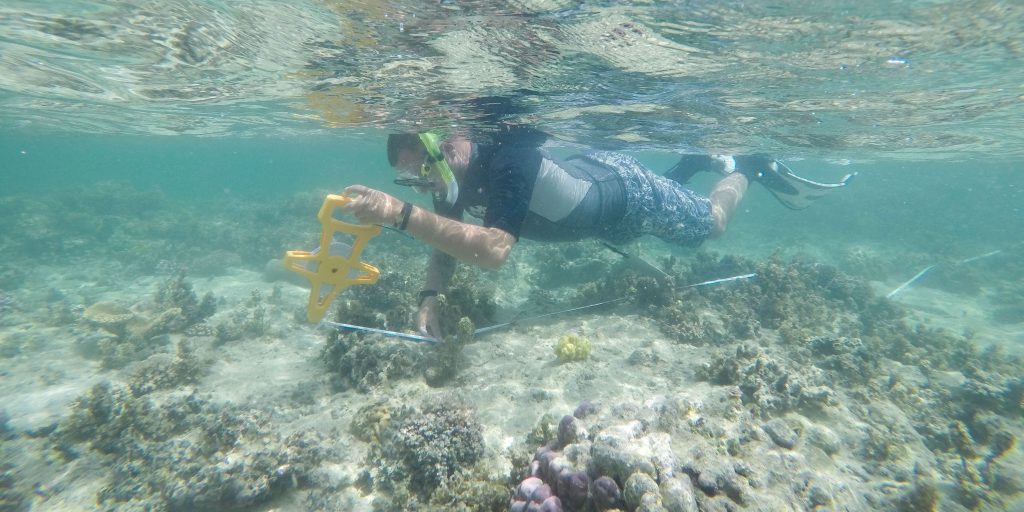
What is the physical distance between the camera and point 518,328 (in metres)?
6.90

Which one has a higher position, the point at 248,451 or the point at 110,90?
the point at 110,90

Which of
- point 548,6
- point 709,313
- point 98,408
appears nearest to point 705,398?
point 709,313

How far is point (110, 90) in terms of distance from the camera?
11.7 m

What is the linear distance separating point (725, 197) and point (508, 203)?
6116 millimetres

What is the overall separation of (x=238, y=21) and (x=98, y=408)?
5.29 meters

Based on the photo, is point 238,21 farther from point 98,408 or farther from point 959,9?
point 959,9

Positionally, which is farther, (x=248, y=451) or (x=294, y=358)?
(x=294, y=358)

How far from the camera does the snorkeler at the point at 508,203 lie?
15.7 ft

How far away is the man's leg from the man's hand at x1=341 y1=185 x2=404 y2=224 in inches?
262

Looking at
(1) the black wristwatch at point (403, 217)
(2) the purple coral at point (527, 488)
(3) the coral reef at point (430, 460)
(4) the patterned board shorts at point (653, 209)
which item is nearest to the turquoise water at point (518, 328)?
(3) the coral reef at point (430, 460)

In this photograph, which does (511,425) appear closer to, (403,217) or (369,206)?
(403,217)

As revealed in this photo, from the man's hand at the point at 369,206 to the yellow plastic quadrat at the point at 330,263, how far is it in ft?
0.31

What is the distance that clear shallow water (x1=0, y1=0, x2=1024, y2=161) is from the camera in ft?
17.0

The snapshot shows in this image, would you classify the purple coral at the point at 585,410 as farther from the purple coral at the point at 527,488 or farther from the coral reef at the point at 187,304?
the coral reef at the point at 187,304
